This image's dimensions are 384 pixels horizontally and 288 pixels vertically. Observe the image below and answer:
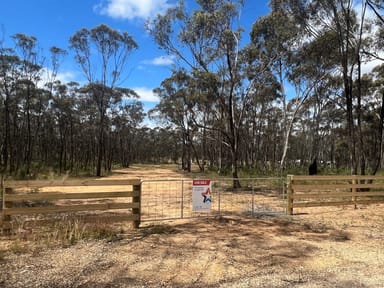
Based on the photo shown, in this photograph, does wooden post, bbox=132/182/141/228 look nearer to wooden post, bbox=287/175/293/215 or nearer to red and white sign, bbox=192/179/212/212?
red and white sign, bbox=192/179/212/212

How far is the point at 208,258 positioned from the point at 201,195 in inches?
108

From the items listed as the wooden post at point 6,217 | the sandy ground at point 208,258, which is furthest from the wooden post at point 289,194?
the wooden post at point 6,217

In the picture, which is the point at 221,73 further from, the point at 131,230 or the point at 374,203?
the point at 131,230

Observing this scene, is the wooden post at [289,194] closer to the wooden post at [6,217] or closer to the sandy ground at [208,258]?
the sandy ground at [208,258]

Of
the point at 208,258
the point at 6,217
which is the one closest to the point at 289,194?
the point at 208,258

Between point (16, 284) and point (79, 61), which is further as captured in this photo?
point (79, 61)

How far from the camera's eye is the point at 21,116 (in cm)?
3641

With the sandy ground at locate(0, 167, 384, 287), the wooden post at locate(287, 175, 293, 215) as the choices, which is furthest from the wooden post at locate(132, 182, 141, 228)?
the wooden post at locate(287, 175, 293, 215)

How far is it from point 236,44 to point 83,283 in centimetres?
1567

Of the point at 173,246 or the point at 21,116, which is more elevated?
the point at 21,116

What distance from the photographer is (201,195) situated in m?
7.82

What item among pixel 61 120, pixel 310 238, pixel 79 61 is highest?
pixel 79 61

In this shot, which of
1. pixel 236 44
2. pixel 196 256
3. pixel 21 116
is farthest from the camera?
pixel 21 116

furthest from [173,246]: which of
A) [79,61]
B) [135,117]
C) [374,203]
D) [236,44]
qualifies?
[135,117]
